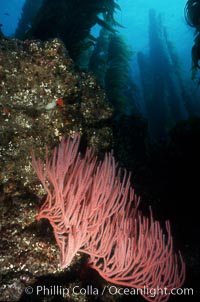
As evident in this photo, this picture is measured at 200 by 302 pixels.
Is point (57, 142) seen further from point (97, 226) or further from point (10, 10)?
point (10, 10)

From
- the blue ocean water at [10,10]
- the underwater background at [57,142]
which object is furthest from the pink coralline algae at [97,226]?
the blue ocean water at [10,10]

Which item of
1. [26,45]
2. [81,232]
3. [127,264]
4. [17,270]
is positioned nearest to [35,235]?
[17,270]

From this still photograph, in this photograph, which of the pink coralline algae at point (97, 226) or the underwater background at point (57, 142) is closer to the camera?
the pink coralline algae at point (97, 226)

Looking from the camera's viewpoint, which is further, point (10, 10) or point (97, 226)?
point (10, 10)

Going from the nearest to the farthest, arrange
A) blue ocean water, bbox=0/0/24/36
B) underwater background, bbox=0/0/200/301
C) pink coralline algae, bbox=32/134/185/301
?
Result: pink coralline algae, bbox=32/134/185/301 → underwater background, bbox=0/0/200/301 → blue ocean water, bbox=0/0/24/36

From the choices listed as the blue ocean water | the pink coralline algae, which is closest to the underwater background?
the pink coralline algae

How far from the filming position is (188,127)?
17.3 feet

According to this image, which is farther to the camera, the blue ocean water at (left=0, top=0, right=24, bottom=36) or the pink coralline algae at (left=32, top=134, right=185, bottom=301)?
the blue ocean water at (left=0, top=0, right=24, bottom=36)

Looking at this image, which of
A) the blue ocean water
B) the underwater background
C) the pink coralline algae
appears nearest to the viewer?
the pink coralline algae

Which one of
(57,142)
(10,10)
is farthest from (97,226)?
(10,10)

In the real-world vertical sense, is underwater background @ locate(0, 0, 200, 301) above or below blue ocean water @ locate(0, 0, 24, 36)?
below

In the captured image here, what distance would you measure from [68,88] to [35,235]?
2106 millimetres

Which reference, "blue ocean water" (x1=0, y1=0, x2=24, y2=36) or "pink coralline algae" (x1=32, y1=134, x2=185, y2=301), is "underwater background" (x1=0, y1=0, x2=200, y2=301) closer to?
"pink coralline algae" (x1=32, y1=134, x2=185, y2=301)

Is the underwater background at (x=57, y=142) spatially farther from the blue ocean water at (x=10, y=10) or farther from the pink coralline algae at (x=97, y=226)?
the blue ocean water at (x=10, y=10)
